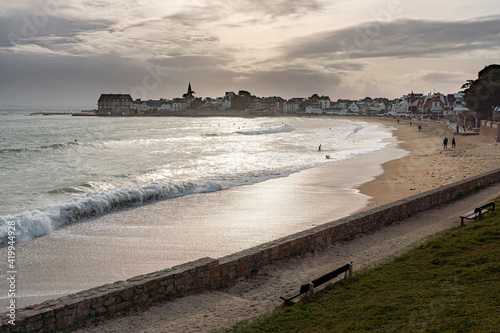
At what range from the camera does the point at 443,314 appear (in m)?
4.87

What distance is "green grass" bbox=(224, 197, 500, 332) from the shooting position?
4.75 metres

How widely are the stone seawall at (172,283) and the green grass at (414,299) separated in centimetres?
159

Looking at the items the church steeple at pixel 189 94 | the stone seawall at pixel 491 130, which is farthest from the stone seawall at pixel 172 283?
the church steeple at pixel 189 94

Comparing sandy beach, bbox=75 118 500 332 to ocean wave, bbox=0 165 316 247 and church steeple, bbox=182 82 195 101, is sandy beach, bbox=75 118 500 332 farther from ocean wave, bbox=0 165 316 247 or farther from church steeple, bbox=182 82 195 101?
church steeple, bbox=182 82 195 101

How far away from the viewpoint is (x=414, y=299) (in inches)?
218

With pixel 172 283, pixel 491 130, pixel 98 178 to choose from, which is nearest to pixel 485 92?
pixel 491 130

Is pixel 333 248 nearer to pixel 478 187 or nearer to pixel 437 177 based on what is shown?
pixel 478 187

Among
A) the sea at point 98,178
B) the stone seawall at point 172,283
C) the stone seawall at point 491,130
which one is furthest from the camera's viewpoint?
the stone seawall at point 491,130

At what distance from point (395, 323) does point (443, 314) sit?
619 mm

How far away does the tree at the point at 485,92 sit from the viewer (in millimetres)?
50566

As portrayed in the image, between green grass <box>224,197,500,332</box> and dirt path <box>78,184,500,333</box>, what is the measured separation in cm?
57

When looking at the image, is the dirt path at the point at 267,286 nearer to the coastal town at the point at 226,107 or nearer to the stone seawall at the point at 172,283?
the stone seawall at the point at 172,283

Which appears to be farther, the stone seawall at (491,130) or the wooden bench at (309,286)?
the stone seawall at (491,130)

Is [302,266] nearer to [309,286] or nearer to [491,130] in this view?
[309,286]
